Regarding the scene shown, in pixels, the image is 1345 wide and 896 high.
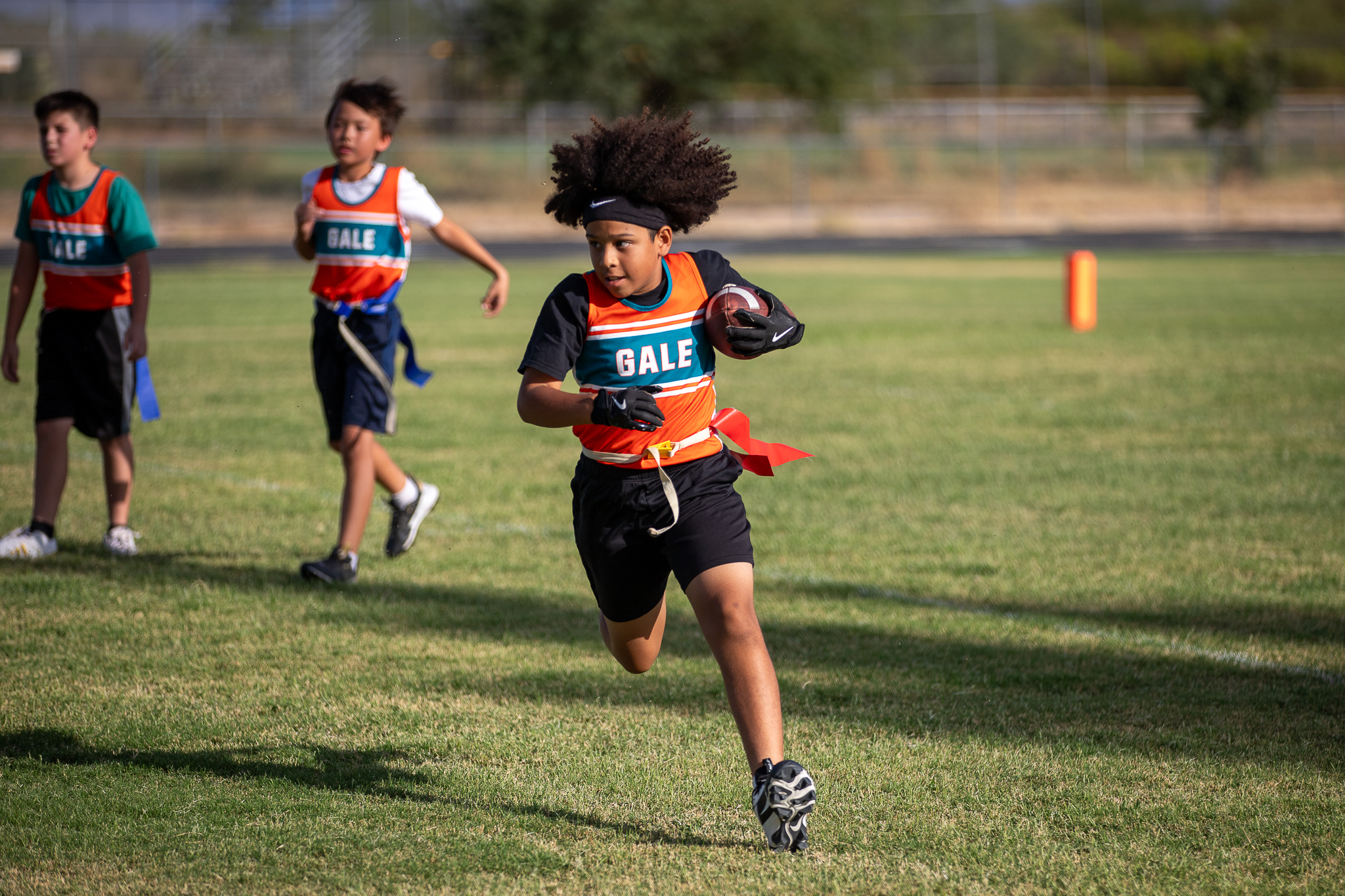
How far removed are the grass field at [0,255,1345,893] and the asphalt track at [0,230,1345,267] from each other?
1887cm

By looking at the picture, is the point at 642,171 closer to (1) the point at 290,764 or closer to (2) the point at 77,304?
(1) the point at 290,764

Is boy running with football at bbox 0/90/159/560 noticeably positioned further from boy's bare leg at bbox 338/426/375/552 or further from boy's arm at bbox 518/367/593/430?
boy's arm at bbox 518/367/593/430

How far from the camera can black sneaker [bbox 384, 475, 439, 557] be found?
6844 millimetres

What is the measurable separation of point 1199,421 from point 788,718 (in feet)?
23.1

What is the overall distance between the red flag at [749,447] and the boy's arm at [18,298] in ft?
14.1

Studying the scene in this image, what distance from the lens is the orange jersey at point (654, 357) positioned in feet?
12.6

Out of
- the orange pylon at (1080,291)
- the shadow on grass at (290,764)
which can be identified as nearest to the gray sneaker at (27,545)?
the shadow on grass at (290,764)

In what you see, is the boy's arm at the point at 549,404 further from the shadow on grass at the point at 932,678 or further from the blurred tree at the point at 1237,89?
Answer: the blurred tree at the point at 1237,89

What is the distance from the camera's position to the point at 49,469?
22.3 ft

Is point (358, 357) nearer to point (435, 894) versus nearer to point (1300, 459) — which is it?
point (435, 894)

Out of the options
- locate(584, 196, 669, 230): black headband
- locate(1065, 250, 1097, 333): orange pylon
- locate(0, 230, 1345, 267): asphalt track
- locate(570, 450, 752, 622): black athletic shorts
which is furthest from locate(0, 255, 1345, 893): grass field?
locate(0, 230, 1345, 267): asphalt track

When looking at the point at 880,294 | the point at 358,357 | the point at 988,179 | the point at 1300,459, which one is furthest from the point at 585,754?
the point at 988,179

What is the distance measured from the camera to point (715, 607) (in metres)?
3.64

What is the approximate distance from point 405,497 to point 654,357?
335cm
